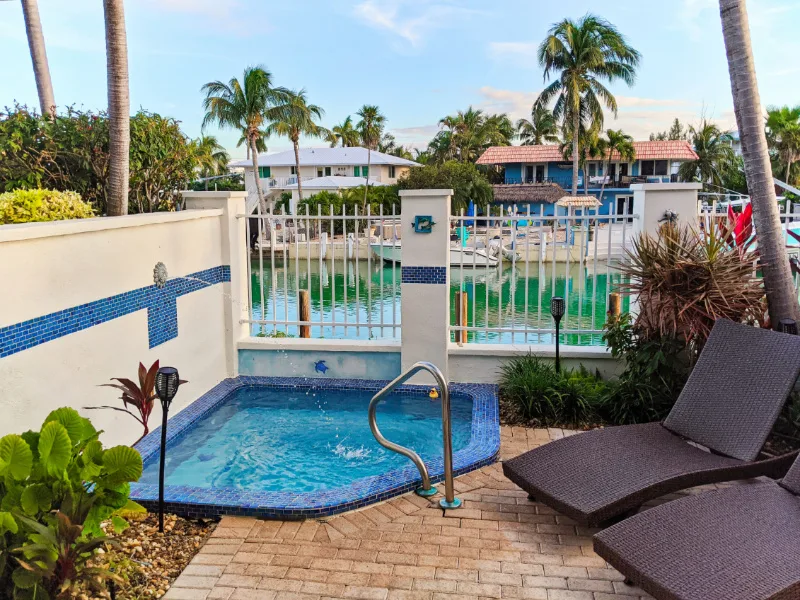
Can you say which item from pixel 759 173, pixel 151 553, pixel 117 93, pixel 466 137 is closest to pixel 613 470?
pixel 151 553

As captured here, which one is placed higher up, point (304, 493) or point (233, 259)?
point (233, 259)

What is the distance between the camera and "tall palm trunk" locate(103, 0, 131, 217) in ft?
20.3

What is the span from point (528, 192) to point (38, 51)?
39264mm

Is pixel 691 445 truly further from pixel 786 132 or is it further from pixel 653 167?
pixel 653 167

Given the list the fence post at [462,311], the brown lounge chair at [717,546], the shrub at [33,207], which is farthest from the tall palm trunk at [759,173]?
the shrub at [33,207]

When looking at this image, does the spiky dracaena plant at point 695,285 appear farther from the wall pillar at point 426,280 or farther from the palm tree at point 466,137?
the palm tree at point 466,137

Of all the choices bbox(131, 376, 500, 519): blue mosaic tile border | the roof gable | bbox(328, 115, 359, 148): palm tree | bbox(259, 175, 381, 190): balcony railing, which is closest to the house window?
the roof gable

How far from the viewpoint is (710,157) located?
165ft

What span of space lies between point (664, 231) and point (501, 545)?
3.21 metres

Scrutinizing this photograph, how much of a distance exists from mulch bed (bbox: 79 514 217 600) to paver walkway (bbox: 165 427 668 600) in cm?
9

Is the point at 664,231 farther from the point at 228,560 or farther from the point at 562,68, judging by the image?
the point at 562,68

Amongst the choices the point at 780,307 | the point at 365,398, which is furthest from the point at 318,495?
the point at 780,307

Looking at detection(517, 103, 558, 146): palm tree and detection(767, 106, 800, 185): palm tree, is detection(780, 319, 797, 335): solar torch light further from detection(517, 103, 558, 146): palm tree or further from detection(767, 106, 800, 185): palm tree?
detection(517, 103, 558, 146): palm tree

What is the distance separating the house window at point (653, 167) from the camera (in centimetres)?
4781
